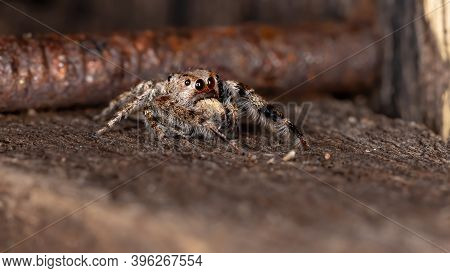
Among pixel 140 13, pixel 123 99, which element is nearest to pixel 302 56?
pixel 123 99

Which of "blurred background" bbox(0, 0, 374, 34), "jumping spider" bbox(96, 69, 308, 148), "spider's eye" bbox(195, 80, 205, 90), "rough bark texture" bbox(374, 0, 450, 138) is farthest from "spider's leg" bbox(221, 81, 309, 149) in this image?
"blurred background" bbox(0, 0, 374, 34)

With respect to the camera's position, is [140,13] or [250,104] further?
[140,13]

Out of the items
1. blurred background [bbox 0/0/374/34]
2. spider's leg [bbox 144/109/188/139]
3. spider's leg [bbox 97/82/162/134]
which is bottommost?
spider's leg [bbox 144/109/188/139]

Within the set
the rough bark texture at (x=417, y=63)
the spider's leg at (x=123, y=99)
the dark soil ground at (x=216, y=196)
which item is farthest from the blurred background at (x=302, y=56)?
the dark soil ground at (x=216, y=196)

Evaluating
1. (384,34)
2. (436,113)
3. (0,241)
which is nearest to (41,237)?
(0,241)

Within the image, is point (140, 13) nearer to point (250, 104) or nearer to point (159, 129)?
point (250, 104)

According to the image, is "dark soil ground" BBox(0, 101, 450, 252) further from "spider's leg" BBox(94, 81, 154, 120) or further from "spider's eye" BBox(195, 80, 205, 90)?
"spider's leg" BBox(94, 81, 154, 120)
